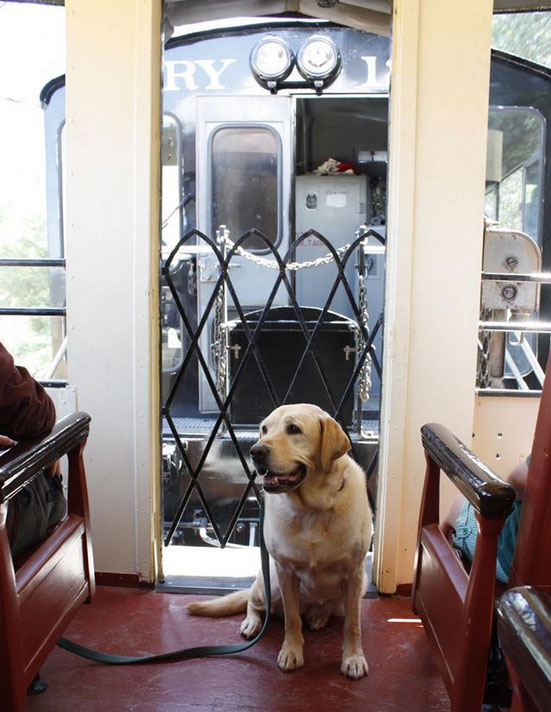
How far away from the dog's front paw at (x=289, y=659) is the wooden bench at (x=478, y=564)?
461 millimetres

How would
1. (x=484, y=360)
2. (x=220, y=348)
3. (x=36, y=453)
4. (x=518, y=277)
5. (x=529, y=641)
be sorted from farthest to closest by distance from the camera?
(x=220, y=348) < (x=484, y=360) < (x=518, y=277) < (x=36, y=453) < (x=529, y=641)

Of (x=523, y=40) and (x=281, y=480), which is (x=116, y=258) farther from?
(x=523, y=40)

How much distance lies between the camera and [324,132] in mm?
5066

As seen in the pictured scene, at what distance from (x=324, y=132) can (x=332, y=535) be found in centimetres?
409

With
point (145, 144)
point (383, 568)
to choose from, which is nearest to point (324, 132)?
point (145, 144)

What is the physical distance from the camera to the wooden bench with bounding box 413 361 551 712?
3.57 feet

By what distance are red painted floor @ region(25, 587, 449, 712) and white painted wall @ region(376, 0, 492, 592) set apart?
411 mm

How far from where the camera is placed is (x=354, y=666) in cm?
179

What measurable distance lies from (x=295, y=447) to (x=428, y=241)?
3.02 ft

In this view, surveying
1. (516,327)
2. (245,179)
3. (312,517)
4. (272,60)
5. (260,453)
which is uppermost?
(272,60)

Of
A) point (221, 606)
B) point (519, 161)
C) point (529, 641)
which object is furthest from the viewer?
point (519, 161)

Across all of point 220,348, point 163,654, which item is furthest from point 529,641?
point 220,348

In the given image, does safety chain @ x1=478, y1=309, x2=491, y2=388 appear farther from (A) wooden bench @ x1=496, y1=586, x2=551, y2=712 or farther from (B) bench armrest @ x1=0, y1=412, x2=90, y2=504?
(A) wooden bench @ x1=496, y1=586, x2=551, y2=712

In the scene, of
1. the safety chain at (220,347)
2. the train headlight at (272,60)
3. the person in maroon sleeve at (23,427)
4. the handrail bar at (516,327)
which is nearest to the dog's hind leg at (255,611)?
the person in maroon sleeve at (23,427)
